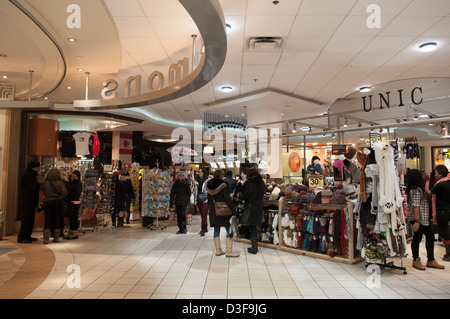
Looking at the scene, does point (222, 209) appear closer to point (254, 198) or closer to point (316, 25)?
point (254, 198)

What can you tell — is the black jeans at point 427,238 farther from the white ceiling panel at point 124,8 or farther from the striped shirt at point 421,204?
the white ceiling panel at point 124,8

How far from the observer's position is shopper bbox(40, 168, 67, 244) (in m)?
6.74

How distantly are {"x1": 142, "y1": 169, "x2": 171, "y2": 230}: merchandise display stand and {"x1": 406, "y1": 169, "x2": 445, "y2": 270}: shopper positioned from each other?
6.10 metres

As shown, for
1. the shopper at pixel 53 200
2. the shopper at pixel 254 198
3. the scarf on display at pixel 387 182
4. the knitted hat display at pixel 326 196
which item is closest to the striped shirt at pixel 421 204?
the scarf on display at pixel 387 182

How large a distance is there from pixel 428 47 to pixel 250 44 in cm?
327

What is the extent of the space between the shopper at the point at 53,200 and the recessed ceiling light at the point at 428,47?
789 centimetres

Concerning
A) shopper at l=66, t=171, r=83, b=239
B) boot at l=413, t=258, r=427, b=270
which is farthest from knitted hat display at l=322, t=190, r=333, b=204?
shopper at l=66, t=171, r=83, b=239

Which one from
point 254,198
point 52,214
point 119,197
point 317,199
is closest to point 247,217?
point 254,198

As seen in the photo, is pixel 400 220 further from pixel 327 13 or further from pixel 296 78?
pixel 296 78

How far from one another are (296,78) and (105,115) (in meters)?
6.69

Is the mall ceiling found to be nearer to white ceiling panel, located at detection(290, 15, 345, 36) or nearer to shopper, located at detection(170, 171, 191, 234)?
white ceiling panel, located at detection(290, 15, 345, 36)

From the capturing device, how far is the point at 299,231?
5758mm

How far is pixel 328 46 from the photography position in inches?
217

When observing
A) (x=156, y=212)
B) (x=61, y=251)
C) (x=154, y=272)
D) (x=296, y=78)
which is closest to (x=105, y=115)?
(x=156, y=212)
